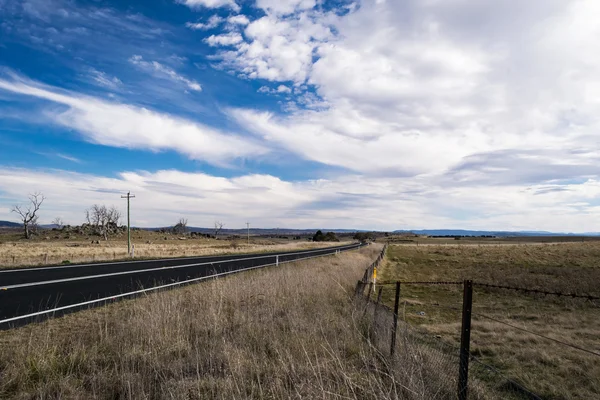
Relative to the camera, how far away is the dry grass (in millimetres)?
4969

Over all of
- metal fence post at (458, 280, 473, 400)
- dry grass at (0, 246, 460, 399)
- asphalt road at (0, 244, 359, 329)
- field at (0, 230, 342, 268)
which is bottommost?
field at (0, 230, 342, 268)

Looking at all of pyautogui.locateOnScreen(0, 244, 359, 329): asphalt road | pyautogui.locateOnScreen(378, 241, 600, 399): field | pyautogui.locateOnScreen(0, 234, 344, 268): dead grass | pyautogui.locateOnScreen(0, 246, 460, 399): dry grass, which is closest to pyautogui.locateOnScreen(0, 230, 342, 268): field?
pyautogui.locateOnScreen(0, 234, 344, 268): dead grass

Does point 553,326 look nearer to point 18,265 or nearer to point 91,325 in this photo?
point 91,325

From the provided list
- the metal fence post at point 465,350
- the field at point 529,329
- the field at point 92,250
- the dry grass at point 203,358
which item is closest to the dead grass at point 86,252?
the field at point 92,250

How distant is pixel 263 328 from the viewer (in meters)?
7.66

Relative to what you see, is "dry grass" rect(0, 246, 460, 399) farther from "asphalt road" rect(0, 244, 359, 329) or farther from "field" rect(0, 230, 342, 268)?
"field" rect(0, 230, 342, 268)

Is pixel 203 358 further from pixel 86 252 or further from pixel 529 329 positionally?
pixel 86 252

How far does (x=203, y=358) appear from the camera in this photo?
6.19 meters

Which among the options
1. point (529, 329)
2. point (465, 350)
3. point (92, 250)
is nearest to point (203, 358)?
point (465, 350)

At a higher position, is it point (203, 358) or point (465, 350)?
point (465, 350)

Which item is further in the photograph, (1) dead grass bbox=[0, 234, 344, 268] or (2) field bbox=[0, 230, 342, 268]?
(2) field bbox=[0, 230, 342, 268]

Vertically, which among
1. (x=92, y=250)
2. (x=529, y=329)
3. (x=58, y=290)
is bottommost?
(x=92, y=250)

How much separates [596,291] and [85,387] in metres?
23.7

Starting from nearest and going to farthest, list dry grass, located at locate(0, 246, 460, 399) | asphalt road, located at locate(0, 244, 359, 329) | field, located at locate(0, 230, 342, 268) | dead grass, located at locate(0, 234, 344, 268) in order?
dry grass, located at locate(0, 246, 460, 399) → asphalt road, located at locate(0, 244, 359, 329) → dead grass, located at locate(0, 234, 344, 268) → field, located at locate(0, 230, 342, 268)
